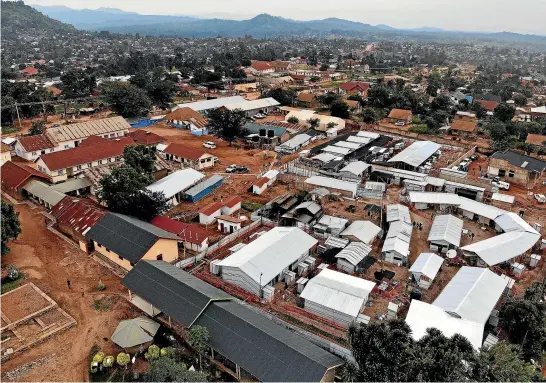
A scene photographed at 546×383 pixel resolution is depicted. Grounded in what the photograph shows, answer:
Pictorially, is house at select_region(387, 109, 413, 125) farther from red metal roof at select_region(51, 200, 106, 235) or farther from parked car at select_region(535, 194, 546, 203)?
red metal roof at select_region(51, 200, 106, 235)

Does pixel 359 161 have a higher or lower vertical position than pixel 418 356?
lower

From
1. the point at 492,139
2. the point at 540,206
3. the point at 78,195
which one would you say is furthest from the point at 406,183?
the point at 78,195

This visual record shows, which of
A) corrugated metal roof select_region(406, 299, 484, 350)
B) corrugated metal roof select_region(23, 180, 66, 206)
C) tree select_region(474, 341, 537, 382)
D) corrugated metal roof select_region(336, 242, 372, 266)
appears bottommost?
corrugated metal roof select_region(23, 180, 66, 206)

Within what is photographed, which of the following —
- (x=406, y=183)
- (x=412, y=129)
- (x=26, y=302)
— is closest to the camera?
(x=26, y=302)

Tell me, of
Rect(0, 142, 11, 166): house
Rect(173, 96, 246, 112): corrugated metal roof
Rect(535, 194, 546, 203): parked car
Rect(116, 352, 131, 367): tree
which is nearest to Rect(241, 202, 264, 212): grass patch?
Rect(116, 352, 131, 367): tree

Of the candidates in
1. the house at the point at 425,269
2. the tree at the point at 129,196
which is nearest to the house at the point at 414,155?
the house at the point at 425,269

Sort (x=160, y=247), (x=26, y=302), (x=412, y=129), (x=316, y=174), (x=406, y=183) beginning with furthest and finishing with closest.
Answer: (x=412, y=129), (x=316, y=174), (x=406, y=183), (x=160, y=247), (x=26, y=302)

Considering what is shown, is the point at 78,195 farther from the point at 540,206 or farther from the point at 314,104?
the point at 314,104
